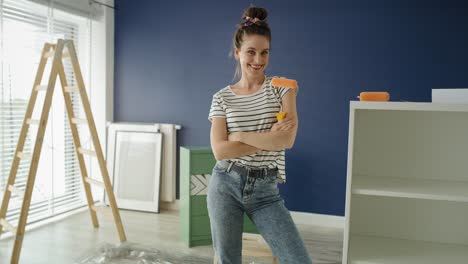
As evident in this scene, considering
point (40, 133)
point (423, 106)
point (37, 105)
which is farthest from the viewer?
point (37, 105)

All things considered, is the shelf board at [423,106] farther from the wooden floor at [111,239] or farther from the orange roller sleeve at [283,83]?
the wooden floor at [111,239]

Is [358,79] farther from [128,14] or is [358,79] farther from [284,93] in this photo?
[128,14]

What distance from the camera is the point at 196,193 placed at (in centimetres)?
321

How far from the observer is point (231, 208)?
1564 millimetres

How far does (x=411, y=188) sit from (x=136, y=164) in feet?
10.2

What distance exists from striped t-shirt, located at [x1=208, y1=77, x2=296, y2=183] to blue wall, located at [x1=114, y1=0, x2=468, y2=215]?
2.11 m

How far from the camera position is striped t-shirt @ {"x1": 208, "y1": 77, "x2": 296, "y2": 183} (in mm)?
1617

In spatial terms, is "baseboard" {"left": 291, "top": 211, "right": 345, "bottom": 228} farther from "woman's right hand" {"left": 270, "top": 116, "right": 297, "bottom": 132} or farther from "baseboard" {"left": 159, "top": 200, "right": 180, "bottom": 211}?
"woman's right hand" {"left": 270, "top": 116, "right": 297, "bottom": 132}

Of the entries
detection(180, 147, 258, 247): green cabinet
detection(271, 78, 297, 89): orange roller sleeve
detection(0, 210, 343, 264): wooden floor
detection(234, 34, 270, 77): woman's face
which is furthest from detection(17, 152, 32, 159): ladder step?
detection(271, 78, 297, 89): orange roller sleeve

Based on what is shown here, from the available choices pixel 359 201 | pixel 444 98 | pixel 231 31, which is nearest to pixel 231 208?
pixel 359 201

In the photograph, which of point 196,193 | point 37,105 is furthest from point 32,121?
point 196,193

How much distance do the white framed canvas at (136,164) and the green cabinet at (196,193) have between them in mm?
902

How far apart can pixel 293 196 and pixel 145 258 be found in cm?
153

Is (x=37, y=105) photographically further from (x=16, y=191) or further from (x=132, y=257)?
(x=132, y=257)
